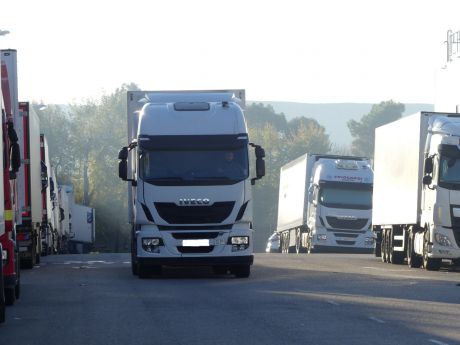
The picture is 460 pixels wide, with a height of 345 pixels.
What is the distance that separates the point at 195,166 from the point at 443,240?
7555 mm

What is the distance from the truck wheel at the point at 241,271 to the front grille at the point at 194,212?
56.7 inches

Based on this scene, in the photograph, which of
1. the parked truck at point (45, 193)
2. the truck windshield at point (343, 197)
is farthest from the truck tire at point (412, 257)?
the truck windshield at point (343, 197)

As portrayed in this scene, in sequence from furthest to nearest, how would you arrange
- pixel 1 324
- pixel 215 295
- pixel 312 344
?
pixel 215 295, pixel 1 324, pixel 312 344

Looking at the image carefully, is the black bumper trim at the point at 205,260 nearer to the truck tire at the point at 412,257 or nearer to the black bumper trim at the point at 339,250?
the truck tire at the point at 412,257

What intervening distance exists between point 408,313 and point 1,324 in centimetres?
525

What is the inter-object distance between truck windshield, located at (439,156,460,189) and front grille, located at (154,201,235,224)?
669 centimetres

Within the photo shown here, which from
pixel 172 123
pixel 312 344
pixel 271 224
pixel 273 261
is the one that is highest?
pixel 172 123

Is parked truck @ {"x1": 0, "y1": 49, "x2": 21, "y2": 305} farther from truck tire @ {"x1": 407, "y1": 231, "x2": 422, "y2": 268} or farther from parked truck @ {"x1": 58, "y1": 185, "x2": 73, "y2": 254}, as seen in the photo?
parked truck @ {"x1": 58, "y1": 185, "x2": 73, "y2": 254}

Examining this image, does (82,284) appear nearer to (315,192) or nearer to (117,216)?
(315,192)

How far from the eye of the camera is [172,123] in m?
26.4

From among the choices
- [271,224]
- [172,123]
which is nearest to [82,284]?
[172,123]

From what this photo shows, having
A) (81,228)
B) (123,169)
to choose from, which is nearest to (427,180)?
(123,169)

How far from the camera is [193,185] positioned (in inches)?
1032

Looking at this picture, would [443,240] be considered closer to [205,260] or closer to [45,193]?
[205,260]
